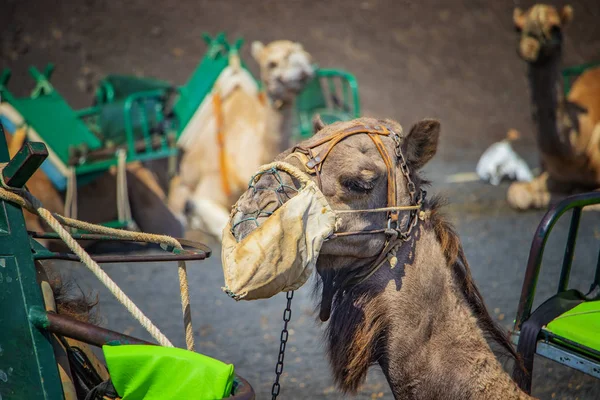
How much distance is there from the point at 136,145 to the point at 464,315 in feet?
16.0

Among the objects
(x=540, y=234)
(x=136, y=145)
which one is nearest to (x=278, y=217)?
(x=540, y=234)

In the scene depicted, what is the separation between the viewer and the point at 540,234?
2275 mm

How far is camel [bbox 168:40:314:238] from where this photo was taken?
579 centimetres

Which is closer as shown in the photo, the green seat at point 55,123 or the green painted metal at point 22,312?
the green painted metal at point 22,312

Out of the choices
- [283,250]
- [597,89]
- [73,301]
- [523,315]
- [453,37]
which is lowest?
[523,315]

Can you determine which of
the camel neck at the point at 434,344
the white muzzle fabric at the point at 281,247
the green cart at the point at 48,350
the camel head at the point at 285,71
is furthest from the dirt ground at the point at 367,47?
the green cart at the point at 48,350

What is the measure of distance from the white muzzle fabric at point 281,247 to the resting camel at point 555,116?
14.2 feet

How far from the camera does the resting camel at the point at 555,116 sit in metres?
5.50

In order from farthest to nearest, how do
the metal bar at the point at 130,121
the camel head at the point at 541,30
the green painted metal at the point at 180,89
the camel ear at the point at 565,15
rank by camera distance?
the green painted metal at the point at 180,89, the metal bar at the point at 130,121, the camel ear at the point at 565,15, the camel head at the point at 541,30

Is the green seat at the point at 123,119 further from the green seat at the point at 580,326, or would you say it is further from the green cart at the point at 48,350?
the green cart at the point at 48,350

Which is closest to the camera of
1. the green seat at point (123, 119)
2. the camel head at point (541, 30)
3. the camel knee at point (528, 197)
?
the camel head at point (541, 30)

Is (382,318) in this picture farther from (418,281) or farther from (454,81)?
(454,81)

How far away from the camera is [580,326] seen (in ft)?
6.95

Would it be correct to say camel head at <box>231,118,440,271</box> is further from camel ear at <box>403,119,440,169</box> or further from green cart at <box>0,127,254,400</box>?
Result: green cart at <box>0,127,254,400</box>
